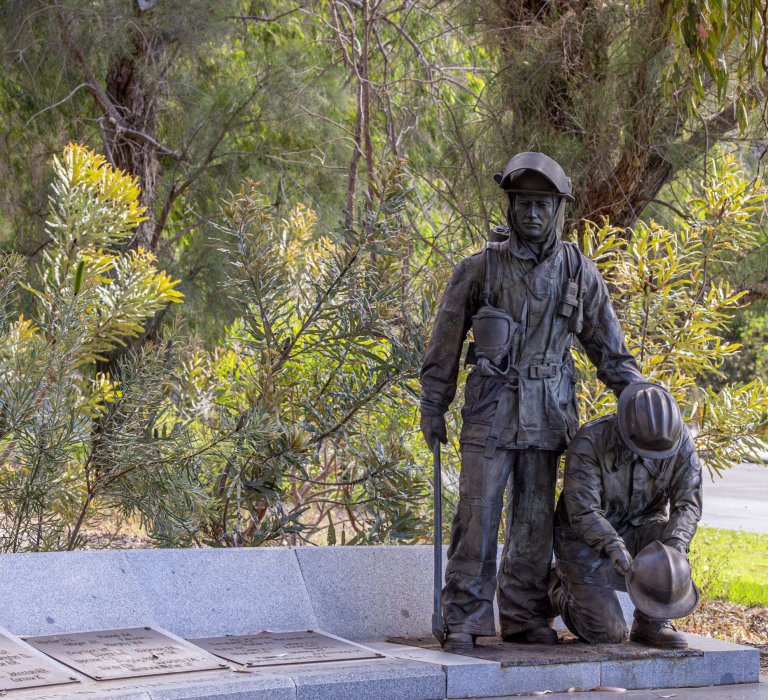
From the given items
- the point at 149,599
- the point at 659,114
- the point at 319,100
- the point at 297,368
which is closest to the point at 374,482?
the point at 297,368

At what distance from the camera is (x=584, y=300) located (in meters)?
4.96

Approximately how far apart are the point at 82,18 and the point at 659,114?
510 centimetres

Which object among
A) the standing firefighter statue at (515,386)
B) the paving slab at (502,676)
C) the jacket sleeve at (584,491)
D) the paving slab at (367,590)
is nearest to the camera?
the paving slab at (502,676)

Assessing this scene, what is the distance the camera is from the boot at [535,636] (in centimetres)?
489

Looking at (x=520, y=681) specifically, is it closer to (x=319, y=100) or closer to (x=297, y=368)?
(x=297, y=368)

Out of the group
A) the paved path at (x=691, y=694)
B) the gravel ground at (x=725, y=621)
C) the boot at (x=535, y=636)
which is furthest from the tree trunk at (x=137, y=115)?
the paved path at (x=691, y=694)

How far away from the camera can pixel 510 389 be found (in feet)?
15.8

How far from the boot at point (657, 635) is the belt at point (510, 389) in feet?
3.23

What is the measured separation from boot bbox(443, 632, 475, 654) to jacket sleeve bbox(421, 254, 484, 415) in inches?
37.2

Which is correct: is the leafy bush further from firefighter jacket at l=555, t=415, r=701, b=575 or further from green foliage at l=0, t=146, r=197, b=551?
firefighter jacket at l=555, t=415, r=701, b=575

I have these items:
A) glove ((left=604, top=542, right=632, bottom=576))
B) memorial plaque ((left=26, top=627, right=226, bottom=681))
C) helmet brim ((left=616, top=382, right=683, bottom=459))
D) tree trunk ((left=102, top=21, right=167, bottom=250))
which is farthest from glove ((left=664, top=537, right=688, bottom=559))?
tree trunk ((left=102, top=21, right=167, bottom=250))

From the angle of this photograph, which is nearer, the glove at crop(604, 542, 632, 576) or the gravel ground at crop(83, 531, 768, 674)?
the glove at crop(604, 542, 632, 576)

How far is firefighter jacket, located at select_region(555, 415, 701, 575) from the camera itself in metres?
4.69

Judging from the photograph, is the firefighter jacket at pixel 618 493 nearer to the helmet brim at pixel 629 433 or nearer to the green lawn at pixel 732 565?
the helmet brim at pixel 629 433
